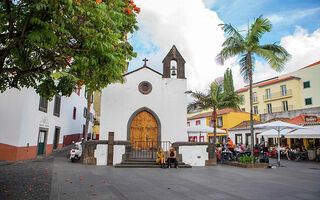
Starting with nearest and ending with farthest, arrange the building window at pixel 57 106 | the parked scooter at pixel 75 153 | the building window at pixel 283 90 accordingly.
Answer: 1. the parked scooter at pixel 75 153
2. the building window at pixel 57 106
3. the building window at pixel 283 90

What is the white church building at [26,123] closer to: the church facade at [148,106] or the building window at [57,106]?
the building window at [57,106]

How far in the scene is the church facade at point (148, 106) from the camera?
46.1 ft

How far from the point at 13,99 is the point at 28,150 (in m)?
3.04

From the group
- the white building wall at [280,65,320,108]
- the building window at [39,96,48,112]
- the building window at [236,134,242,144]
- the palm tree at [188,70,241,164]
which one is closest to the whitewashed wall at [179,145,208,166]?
the palm tree at [188,70,241,164]

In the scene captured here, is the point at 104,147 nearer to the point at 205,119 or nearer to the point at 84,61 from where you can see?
the point at 84,61

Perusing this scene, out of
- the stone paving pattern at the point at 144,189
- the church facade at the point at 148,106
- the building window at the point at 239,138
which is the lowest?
the stone paving pattern at the point at 144,189

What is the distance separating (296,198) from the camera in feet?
19.1

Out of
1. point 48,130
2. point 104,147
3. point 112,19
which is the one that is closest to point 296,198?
point 112,19

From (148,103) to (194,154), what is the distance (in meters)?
4.35

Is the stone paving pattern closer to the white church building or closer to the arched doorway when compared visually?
the white church building

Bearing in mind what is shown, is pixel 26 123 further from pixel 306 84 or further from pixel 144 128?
pixel 306 84

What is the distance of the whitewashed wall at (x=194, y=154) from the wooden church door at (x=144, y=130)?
88.9 inches

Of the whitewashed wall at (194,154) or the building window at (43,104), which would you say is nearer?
the whitewashed wall at (194,154)

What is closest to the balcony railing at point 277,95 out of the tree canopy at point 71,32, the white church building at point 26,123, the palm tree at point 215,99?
the palm tree at point 215,99
